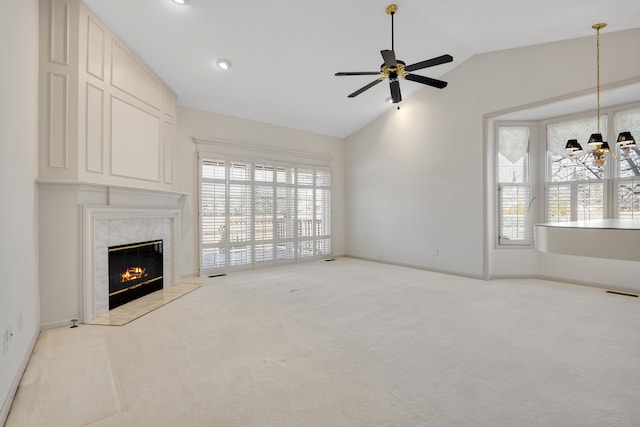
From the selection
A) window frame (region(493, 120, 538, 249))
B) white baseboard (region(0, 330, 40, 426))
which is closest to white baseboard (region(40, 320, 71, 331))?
white baseboard (region(0, 330, 40, 426))

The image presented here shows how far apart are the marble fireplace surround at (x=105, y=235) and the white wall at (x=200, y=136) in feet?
2.36

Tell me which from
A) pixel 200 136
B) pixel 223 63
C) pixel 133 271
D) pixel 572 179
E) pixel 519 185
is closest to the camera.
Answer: pixel 133 271

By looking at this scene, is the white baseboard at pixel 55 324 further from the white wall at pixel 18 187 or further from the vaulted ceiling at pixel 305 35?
the vaulted ceiling at pixel 305 35

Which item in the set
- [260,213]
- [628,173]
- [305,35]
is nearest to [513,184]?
[628,173]

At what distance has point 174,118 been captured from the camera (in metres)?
5.25

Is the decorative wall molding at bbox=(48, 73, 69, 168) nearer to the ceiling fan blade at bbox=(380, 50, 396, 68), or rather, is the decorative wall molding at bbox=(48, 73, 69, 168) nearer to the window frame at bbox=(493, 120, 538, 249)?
the ceiling fan blade at bbox=(380, 50, 396, 68)

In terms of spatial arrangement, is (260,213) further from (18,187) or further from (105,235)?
(18,187)

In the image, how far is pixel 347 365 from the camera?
246cm

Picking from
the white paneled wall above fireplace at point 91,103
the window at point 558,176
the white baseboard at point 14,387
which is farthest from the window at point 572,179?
the white baseboard at point 14,387

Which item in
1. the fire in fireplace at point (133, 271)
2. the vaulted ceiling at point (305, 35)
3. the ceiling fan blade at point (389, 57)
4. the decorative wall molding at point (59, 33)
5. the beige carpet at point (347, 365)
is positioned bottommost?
the beige carpet at point (347, 365)

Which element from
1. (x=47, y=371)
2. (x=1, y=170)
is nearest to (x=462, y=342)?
(x=47, y=371)

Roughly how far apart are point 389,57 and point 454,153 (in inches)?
125

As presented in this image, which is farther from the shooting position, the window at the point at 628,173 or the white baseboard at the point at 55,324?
the window at the point at 628,173

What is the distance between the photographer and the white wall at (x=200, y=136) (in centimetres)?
563
